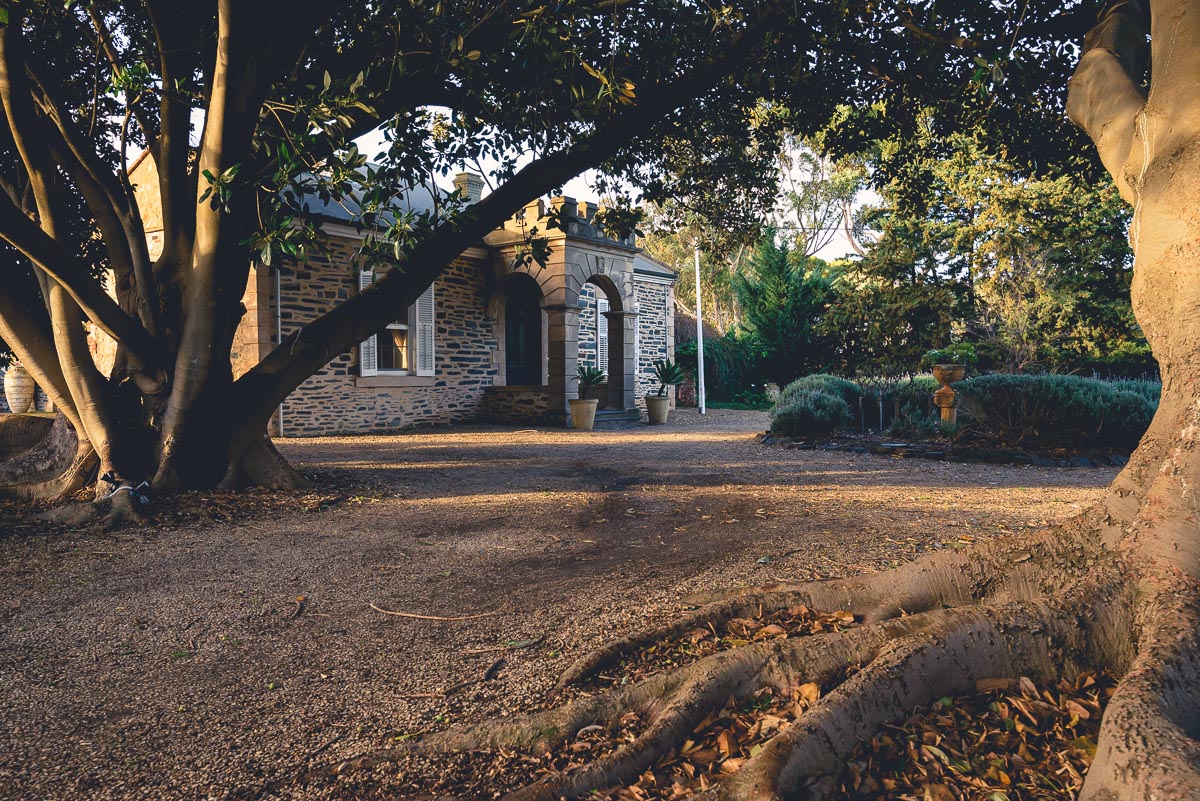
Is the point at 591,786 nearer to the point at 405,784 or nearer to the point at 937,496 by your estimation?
the point at 405,784

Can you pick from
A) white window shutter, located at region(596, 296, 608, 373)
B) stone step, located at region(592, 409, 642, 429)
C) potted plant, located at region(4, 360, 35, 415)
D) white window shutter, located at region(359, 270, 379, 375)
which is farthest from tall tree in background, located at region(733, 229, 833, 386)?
potted plant, located at region(4, 360, 35, 415)

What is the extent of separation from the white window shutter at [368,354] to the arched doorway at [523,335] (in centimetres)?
387

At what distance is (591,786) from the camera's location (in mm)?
1891

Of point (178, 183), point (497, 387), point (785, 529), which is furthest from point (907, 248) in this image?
point (178, 183)

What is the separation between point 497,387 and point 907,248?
9593 mm

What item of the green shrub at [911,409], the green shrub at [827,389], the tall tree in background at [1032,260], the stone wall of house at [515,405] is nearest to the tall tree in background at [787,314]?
the tall tree in background at [1032,260]

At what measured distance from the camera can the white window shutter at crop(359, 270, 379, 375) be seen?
1343 cm

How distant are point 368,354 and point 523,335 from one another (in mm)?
4862

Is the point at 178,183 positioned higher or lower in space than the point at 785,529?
higher

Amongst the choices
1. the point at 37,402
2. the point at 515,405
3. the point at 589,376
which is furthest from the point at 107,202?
the point at 37,402

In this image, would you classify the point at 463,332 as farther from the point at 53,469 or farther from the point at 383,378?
the point at 53,469

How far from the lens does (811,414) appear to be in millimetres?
12000

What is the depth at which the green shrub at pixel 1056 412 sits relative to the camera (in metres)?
9.35

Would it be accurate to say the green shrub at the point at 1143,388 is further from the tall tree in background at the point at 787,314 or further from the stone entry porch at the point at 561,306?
the tall tree in background at the point at 787,314
